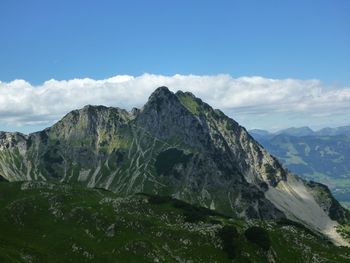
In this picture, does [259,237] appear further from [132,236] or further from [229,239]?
[132,236]

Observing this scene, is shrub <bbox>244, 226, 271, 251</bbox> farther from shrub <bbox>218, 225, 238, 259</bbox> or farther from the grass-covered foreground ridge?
shrub <bbox>218, 225, 238, 259</bbox>

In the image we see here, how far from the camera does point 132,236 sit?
15738 centimetres

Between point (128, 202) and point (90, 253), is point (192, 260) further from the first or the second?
point (128, 202)

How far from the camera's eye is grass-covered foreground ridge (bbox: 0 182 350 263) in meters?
147

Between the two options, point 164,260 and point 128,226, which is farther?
point 128,226

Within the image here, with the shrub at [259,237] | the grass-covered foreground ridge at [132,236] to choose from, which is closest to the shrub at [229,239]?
the grass-covered foreground ridge at [132,236]

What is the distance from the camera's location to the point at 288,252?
167 metres

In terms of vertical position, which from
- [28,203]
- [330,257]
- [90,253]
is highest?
[28,203]

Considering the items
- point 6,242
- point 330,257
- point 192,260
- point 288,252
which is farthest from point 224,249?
point 6,242

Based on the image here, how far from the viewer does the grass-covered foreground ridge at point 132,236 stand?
14712 cm

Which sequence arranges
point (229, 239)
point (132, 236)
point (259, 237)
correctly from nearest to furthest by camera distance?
point (229, 239) → point (132, 236) → point (259, 237)

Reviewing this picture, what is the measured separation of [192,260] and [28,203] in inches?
2671

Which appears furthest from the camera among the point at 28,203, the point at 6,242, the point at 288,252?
the point at 28,203

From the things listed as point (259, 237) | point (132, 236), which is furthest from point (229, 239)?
point (132, 236)
